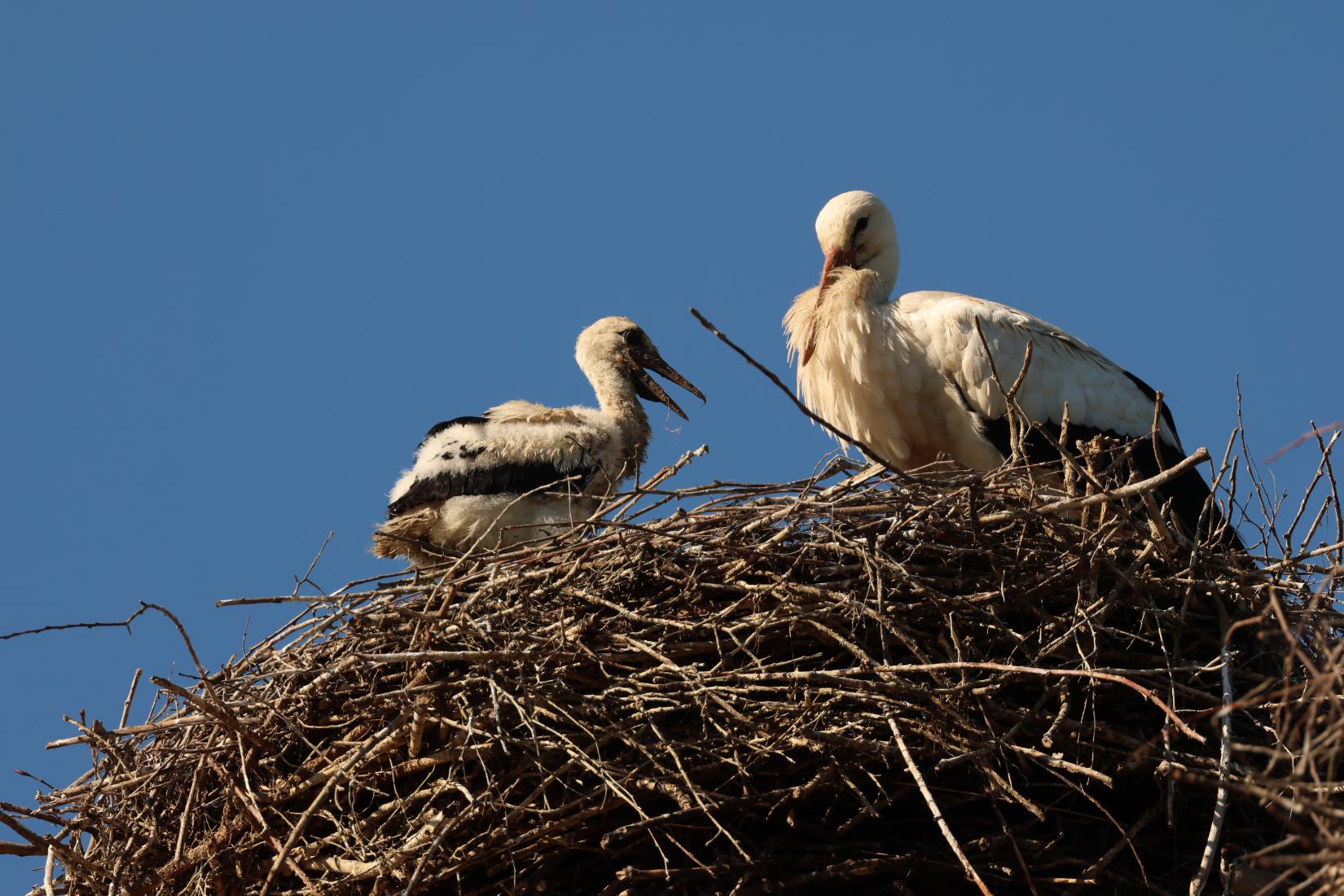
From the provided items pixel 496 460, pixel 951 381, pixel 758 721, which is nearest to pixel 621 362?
pixel 496 460

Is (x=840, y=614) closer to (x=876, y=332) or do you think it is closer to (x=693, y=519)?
(x=693, y=519)

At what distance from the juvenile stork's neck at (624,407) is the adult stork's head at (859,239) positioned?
111 cm

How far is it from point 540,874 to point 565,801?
0.19 m

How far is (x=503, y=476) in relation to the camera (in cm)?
626

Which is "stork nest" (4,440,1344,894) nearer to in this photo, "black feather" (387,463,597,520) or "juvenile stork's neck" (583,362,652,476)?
"black feather" (387,463,597,520)

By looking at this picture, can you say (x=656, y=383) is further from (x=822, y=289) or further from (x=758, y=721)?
(x=758, y=721)

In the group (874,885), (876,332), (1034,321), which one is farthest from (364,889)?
(1034,321)

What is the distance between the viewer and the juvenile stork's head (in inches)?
285

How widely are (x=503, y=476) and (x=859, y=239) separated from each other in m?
1.61

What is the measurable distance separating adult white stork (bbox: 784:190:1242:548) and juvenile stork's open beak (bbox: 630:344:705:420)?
129 cm

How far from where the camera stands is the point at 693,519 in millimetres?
4539

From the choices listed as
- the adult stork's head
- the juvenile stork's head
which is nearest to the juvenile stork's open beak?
the juvenile stork's head

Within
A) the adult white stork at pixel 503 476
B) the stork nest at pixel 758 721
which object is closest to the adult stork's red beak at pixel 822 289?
the adult white stork at pixel 503 476

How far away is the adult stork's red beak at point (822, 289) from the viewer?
611 cm
